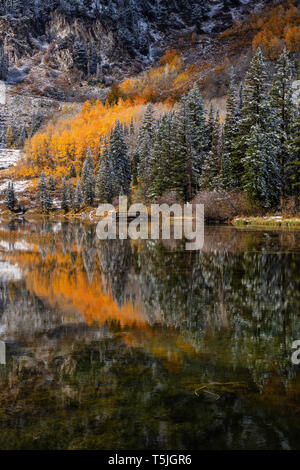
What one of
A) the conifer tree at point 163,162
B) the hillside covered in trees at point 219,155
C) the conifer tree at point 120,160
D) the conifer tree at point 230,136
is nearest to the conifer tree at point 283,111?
the hillside covered in trees at point 219,155

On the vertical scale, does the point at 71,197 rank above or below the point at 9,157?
below

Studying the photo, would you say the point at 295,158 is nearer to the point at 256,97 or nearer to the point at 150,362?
the point at 256,97

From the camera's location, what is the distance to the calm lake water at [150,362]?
3.98m

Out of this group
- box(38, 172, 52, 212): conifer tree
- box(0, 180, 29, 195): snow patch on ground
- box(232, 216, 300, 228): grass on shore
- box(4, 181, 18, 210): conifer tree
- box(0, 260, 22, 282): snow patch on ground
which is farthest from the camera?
box(0, 180, 29, 195): snow patch on ground

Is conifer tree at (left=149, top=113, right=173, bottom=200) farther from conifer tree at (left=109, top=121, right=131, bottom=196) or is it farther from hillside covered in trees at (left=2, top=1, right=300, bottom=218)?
conifer tree at (left=109, top=121, right=131, bottom=196)

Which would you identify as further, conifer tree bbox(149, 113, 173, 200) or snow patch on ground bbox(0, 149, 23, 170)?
snow patch on ground bbox(0, 149, 23, 170)

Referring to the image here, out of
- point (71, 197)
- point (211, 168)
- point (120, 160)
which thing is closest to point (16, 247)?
point (211, 168)

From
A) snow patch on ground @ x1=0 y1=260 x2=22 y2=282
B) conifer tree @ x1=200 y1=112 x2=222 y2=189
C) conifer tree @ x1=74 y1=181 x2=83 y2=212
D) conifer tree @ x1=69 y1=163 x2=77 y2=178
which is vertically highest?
conifer tree @ x1=69 y1=163 x2=77 y2=178

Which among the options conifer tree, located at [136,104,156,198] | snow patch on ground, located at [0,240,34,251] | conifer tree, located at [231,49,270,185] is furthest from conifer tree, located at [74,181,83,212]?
snow patch on ground, located at [0,240,34,251]

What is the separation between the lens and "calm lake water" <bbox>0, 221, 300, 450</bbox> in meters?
3.98

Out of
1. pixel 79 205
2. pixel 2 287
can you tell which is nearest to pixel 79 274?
pixel 2 287

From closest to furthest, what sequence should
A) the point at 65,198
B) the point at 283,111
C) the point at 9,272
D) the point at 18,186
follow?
the point at 9,272
the point at 283,111
the point at 65,198
the point at 18,186

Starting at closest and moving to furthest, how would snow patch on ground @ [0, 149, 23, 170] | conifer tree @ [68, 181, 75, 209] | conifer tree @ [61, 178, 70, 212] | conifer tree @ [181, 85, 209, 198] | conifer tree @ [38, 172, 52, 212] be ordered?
conifer tree @ [181, 85, 209, 198] → conifer tree @ [68, 181, 75, 209] → conifer tree @ [61, 178, 70, 212] → conifer tree @ [38, 172, 52, 212] → snow patch on ground @ [0, 149, 23, 170]

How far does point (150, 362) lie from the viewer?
5758 millimetres
